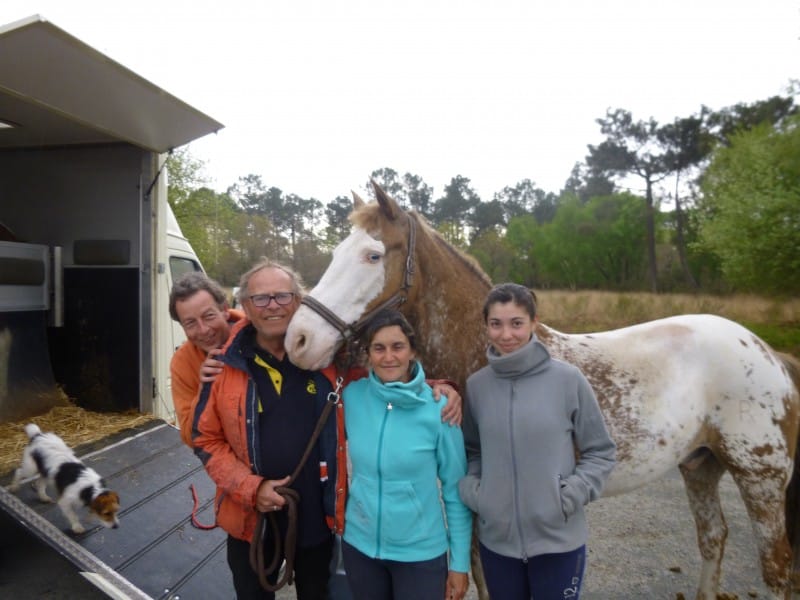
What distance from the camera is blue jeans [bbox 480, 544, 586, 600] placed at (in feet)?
5.49

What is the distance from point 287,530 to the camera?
69.2 inches

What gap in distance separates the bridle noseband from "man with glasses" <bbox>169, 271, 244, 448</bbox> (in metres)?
0.40

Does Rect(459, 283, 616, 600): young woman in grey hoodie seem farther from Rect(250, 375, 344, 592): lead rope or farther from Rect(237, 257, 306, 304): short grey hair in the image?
Rect(237, 257, 306, 304): short grey hair

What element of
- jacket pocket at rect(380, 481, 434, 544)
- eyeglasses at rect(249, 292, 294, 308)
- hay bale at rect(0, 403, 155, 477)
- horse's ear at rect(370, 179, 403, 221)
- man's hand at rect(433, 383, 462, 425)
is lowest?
hay bale at rect(0, 403, 155, 477)

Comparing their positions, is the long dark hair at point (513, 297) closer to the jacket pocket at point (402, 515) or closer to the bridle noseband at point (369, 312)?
the bridle noseband at point (369, 312)

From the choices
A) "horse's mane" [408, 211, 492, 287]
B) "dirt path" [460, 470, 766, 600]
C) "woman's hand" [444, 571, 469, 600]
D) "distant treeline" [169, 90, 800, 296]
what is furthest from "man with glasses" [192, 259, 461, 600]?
"distant treeline" [169, 90, 800, 296]

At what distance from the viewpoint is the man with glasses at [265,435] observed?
1703 millimetres

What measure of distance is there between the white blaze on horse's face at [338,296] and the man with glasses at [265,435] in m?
0.09

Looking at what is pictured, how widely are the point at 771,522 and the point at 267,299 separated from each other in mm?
2826

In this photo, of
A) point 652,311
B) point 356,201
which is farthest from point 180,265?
point 652,311

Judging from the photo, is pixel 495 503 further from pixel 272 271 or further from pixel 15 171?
pixel 15 171

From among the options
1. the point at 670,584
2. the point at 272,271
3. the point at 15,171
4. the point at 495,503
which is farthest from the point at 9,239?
the point at 670,584

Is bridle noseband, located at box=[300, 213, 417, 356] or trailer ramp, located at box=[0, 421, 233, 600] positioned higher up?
bridle noseband, located at box=[300, 213, 417, 356]

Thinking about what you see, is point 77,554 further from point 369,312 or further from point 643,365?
point 643,365
